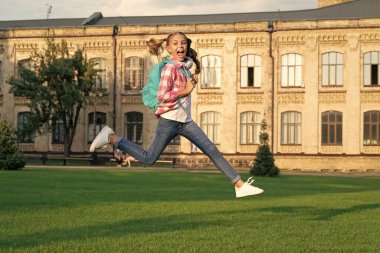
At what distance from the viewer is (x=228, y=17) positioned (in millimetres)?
53750

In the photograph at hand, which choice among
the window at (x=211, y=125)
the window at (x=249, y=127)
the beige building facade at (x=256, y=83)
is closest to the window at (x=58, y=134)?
the beige building facade at (x=256, y=83)

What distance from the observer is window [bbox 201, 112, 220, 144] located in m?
49.9

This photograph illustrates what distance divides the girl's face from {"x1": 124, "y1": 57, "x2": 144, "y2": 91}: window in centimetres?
4211

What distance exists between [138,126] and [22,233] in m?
42.1

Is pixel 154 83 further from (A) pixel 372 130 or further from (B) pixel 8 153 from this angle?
(A) pixel 372 130

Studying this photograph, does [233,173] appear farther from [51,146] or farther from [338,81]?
[51,146]

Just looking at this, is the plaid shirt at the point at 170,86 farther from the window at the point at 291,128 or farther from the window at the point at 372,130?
the window at the point at 291,128

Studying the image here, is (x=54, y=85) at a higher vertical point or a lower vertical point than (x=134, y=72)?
lower

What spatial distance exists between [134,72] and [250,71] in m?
8.23

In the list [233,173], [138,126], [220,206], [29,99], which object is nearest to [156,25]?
[138,126]

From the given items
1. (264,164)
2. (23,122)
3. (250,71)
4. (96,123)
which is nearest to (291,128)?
(250,71)

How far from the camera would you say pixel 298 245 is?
865 cm

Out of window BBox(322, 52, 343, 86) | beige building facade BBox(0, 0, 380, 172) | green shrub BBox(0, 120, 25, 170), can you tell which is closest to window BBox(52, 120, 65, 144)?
beige building facade BBox(0, 0, 380, 172)

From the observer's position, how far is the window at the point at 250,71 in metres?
49.5
